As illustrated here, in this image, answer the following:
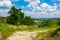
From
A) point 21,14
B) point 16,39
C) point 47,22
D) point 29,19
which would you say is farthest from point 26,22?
point 16,39

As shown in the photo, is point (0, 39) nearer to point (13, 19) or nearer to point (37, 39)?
point (37, 39)

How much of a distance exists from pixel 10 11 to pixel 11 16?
1.25 metres

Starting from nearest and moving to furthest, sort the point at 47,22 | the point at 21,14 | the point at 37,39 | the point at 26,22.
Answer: the point at 37,39, the point at 47,22, the point at 21,14, the point at 26,22

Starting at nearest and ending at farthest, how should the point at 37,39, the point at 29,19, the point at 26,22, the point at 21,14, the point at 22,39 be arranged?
the point at 37,39, the point at 22,39, the point at 21,14, the point at 26,22, the point at 29,19

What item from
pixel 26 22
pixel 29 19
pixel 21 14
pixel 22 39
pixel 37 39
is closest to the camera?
pixel 37 39

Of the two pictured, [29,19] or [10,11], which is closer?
[10,11]

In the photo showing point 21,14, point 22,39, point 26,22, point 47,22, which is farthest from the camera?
point 26,22

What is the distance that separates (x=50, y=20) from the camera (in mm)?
34000

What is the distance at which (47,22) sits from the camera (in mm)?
33094

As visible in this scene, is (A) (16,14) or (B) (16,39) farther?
(A) (16,14)

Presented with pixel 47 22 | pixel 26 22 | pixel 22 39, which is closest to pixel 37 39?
pixel 22 39

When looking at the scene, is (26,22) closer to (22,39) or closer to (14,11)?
(14,11)

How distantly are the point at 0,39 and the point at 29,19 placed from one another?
1375 inches

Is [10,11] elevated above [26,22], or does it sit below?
above
